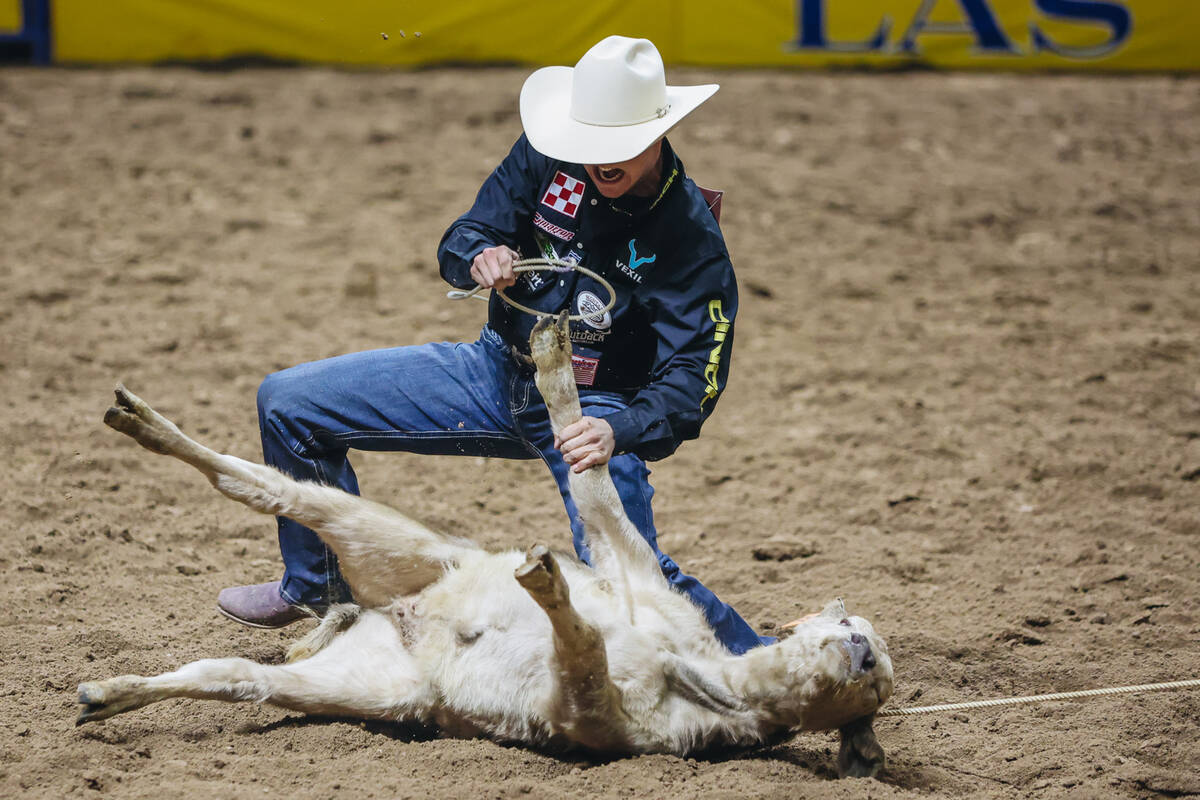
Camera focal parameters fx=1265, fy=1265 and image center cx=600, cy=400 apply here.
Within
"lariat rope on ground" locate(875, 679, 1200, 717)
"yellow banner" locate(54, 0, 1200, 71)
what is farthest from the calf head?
"yellow banner" locate(54, 0, 1200, 71)

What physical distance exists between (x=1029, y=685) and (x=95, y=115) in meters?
7.51

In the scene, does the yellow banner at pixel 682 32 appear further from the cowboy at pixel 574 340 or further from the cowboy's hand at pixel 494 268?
the cowboy's hand at pixel 494 268

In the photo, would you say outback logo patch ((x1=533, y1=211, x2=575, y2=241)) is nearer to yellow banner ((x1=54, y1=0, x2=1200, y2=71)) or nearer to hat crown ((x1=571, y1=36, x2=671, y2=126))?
hat crown ((x1=571, y1=36, x2=671, y2=126))

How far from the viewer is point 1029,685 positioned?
386 cm

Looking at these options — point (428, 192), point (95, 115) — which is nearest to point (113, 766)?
point (428, 192)

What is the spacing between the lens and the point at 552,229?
11.8 ft

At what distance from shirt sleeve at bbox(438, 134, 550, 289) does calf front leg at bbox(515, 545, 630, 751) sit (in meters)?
0.96

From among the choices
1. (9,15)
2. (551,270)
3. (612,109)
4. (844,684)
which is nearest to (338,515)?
(551,270)

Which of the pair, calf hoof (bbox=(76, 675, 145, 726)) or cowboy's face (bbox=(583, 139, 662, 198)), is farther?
cowboy's face (bbox=(583, 139, 662, 198))

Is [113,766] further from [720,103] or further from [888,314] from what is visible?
[720,103]

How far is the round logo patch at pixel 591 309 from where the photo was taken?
353cm

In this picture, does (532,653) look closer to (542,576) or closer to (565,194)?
(542,576)

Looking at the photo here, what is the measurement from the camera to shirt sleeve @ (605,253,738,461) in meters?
3.34

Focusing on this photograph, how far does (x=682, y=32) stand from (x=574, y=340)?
704cm
